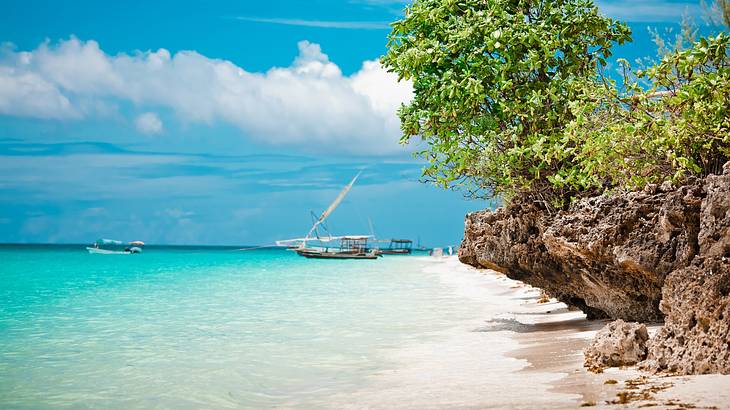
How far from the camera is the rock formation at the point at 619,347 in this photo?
738cm

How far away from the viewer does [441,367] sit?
365 inches

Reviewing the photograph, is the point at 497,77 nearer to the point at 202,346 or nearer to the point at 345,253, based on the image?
the point at 202,346

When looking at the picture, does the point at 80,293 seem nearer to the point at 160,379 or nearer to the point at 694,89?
the point at 160,379

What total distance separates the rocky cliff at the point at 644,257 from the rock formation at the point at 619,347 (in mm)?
209

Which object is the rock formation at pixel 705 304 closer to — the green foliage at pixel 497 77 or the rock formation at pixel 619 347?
the rock formation at pixel 619 347

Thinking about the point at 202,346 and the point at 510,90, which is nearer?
the point at 510,90

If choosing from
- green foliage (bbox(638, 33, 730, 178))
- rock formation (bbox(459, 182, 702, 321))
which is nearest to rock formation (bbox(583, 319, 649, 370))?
rock formation (bbox(459, 182, 702, 321))

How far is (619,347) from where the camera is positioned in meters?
7.39

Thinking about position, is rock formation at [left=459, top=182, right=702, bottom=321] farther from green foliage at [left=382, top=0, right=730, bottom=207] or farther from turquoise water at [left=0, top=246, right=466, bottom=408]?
turquoise water at [left=0, top=246, right=466, bottom=408]

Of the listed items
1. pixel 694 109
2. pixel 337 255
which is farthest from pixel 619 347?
pixel 337 255

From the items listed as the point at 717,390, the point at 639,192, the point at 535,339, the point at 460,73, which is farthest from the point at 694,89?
the point at 535,339

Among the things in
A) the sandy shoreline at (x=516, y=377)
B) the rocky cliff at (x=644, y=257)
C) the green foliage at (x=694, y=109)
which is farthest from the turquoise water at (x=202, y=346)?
the green foliage at (x=694, y=109)

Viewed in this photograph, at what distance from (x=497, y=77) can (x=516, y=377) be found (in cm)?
464

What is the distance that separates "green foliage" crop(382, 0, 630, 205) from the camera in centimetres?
1034
